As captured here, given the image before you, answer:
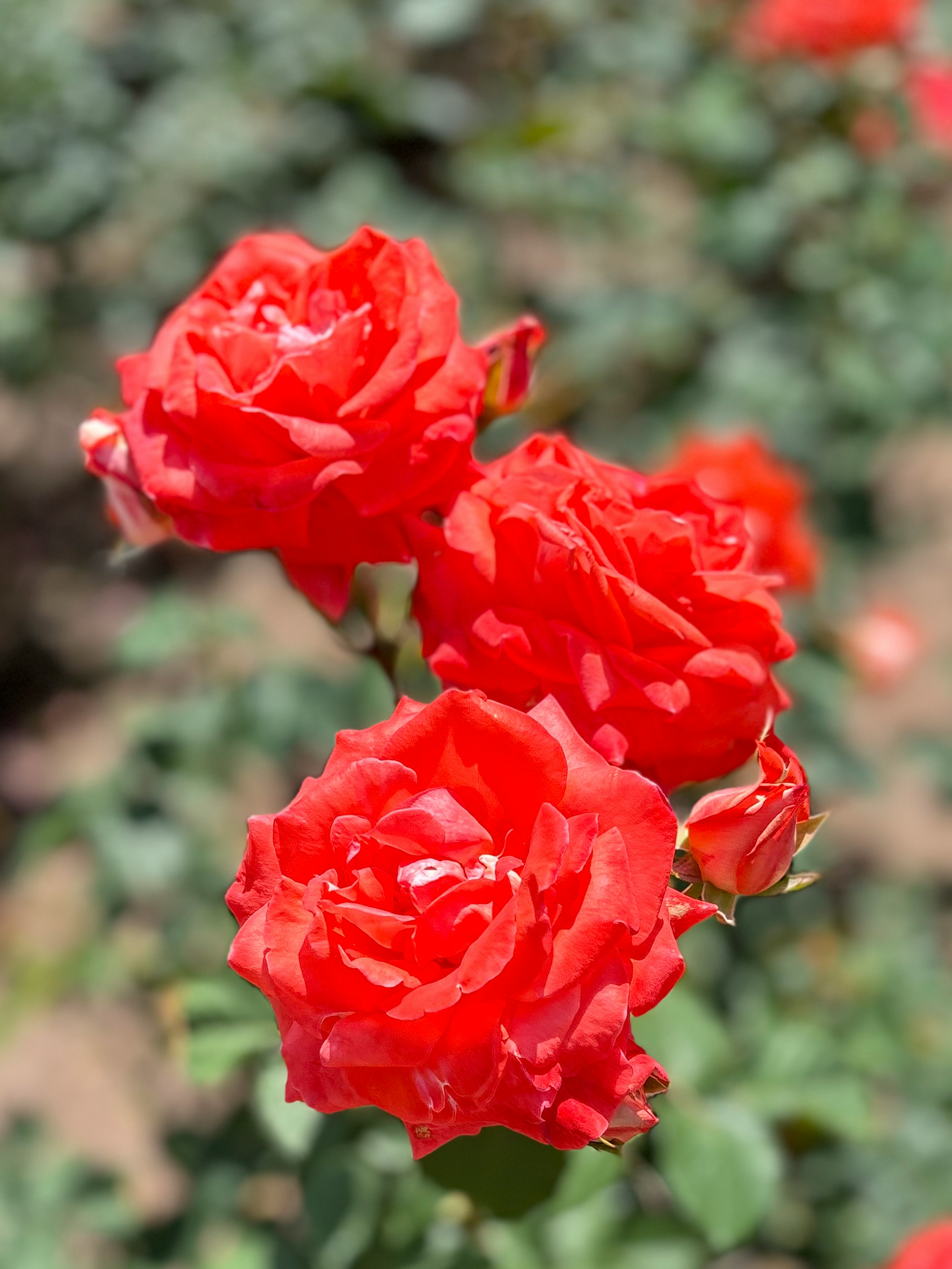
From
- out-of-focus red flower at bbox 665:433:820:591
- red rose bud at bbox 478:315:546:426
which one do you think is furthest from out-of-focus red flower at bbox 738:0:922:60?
red rose bud at bbox 478:315:546:426

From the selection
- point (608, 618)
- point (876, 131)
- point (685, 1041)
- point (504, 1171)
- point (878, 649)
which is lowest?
point (878, 649)

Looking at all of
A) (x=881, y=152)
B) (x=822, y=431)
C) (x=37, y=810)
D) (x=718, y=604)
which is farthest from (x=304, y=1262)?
(x=881, y=152)

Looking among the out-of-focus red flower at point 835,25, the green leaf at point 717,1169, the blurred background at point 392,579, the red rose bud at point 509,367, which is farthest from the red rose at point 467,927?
the out-of-focus red flower at point 835,25

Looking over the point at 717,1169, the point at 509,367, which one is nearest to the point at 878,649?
the point at 717,1169

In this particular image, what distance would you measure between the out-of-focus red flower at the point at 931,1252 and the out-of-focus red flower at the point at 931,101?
5.91 ft

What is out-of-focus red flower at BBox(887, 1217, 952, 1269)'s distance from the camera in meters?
1.02

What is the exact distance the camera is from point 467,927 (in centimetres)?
53

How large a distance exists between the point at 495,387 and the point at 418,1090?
47 centimetres

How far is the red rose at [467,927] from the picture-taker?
0.53 metres

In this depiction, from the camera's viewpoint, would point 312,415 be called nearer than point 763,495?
Yes

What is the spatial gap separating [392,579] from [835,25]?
4.67ft

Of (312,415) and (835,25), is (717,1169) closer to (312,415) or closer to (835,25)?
(312,415)

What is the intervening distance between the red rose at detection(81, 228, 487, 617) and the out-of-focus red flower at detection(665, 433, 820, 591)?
80cm

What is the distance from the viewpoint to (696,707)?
652mm
